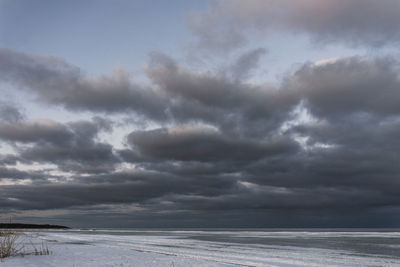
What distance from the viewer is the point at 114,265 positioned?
1444cm

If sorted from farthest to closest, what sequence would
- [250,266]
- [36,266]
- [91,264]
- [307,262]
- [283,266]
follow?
1. [307,262]
2. [283,266]
3. [250,266]
4. [91,264]
5. [36,266]

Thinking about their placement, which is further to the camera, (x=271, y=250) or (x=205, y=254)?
(x=271, y=250)

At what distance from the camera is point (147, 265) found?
14.7m

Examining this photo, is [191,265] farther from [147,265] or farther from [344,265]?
[344,265]

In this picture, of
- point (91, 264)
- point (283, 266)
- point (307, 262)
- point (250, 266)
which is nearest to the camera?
point (91, 264)

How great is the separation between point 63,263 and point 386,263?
17.2 meters

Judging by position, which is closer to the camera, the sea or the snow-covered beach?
the snow-covered beach

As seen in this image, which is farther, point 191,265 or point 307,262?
point 307,262

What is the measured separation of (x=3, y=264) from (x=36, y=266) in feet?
4.34

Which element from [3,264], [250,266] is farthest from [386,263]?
[3,264]

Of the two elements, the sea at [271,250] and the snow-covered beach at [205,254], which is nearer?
the snow-covered beach at [205,254]

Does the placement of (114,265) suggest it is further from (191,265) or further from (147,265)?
(191,265)

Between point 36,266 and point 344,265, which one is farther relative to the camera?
point 344,265

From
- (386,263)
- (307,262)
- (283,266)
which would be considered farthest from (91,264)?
(386,263)
